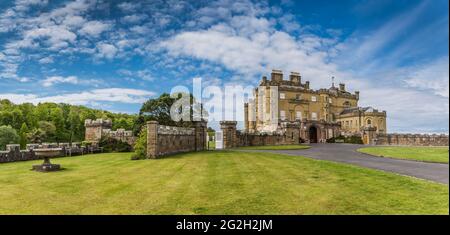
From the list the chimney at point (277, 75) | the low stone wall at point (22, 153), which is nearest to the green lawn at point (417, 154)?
the low stone wall at point (22, 153)

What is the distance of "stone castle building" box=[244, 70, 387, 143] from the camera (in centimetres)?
5350

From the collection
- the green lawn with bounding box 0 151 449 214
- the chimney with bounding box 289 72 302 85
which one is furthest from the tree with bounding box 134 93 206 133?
the chimney with bounding box 289 72 302 85

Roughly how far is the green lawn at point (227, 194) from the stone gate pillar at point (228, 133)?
76.2ft

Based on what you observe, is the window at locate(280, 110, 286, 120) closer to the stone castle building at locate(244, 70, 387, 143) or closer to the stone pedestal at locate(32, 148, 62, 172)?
the stone castle building at locate(244, 70, 387, 143)

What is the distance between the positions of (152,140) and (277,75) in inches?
1723

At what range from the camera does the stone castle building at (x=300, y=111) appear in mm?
53500

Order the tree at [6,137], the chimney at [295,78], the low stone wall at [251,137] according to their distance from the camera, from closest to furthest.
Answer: the low stone wall at [251,137]
the tree at [6,137]
the chimney at [295,78]

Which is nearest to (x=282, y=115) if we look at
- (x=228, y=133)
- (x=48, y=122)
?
(x=228, y=133)

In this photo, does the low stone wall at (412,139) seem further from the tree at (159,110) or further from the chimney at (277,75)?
the tree at (159,110)

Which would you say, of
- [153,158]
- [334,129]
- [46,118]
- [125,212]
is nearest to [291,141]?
[334,129]

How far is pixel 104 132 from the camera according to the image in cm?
3338

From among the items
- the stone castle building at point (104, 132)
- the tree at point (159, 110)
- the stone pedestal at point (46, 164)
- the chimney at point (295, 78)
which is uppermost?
the chimney at point (295, 78)
